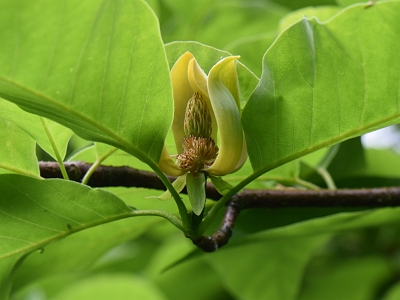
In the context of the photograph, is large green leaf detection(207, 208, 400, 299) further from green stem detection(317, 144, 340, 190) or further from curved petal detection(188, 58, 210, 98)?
curved petal detection(188, 58, 210, 98)

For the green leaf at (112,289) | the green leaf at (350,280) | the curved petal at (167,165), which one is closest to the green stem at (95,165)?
the curved petal at (167,165)

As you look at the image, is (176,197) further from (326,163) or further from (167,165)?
(326,163)

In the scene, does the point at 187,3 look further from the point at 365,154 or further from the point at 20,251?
the point at 20,251

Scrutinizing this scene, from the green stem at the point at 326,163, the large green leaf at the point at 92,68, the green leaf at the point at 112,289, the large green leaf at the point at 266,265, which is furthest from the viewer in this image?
the green leaf at the point at 112,289

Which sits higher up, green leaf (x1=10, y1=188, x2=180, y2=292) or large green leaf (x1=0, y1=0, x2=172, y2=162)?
large green leaf (x1=0, y1=0, x2=172, y2=162)

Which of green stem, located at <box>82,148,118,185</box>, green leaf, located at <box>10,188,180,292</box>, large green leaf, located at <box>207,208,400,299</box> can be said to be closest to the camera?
green stem, located at <box>82,148,118,185</box>

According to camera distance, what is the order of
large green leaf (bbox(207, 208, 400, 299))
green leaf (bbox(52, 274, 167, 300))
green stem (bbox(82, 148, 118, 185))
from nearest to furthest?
green stem (bbox(82, 148, 118, 185)), large green leaf (bbox(207, 208, 400, 299)), green leaf (bbox(52, 274, 167, 300))

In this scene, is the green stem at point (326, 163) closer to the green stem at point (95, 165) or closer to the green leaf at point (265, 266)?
the green leaf at point (265, 266)

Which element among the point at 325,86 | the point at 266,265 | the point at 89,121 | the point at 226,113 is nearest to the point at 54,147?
the point at 89,121

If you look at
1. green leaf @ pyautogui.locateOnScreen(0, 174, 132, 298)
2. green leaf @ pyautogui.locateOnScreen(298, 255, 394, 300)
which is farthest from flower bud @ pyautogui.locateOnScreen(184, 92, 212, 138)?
green leaf @ pyautogui.locateOnScreen(298, 255, 394, 300)
